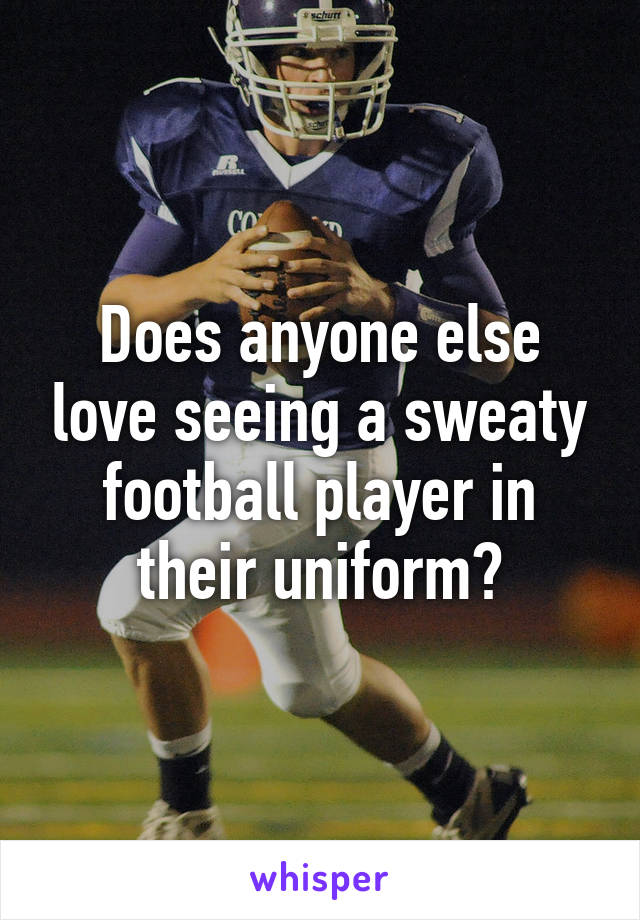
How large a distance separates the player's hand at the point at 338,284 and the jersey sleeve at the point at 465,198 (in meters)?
0.13

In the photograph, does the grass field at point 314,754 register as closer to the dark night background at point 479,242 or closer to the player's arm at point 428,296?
the dark night background at point 479,242

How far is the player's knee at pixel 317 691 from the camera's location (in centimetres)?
180

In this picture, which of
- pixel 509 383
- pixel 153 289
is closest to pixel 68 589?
pixel 153 289

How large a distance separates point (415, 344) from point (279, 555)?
45 centimetres

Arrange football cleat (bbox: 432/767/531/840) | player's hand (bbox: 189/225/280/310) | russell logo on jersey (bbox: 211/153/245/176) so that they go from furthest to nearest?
1. football cleat (bbox: 432/767/531/840)
2. russell logo on jersey (bbox: 211/153/245/176)
3. player's hand (bbox: 189/225/280/310)

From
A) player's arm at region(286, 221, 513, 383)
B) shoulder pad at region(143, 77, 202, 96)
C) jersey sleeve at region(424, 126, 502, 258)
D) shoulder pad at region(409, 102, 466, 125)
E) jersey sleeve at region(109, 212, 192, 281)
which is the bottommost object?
player's arm at region(286, 221, 513, 383)

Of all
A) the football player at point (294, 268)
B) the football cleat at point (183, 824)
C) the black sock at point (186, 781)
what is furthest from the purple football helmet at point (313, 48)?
the football cleat at point (183, 824)

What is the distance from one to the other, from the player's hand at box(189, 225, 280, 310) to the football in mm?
11

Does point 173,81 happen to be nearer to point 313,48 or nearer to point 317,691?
point 313,48

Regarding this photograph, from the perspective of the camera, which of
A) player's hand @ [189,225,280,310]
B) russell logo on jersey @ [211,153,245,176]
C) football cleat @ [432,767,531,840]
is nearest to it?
player's hand @ [189,225,280,310]

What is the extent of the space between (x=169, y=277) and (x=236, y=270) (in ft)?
0.52

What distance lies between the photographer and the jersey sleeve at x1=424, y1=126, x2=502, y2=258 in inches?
70.6

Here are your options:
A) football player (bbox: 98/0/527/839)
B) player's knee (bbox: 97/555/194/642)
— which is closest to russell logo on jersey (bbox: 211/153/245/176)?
football player (bbox: 98/0/527/839)

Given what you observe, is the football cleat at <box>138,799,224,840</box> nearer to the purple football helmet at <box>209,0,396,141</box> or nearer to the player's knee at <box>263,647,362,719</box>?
the player's knee at <box>263,647,362,719</box>
